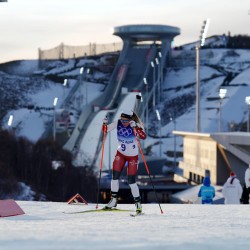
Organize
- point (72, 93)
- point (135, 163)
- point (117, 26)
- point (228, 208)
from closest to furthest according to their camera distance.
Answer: point (135, 163) < point (228, 208) < point (72, 93) < point (117, 26)

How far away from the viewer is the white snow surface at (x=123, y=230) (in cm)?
708

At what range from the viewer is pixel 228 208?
44.9 ft

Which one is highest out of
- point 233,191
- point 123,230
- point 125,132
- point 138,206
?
point 125,132

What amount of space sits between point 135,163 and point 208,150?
40273 mm

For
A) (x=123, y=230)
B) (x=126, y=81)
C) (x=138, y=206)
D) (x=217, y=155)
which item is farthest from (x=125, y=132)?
(x=126, y=81)

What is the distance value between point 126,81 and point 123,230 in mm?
99243

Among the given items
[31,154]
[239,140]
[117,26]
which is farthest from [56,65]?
[239,140]

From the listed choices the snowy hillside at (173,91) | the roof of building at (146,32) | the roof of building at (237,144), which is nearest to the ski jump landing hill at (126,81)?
the roof of building at (146,32)

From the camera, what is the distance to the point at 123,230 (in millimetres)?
8523

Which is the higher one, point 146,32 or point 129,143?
point 146,32

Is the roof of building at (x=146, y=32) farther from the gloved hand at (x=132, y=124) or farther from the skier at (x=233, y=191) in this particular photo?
the gloved hand at (x=132, y=124)

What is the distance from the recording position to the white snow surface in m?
7.08

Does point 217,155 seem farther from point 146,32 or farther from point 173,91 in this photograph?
point 146,32

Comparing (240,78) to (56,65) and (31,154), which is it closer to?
(56,65)
